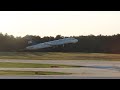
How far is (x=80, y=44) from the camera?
9.66 metres

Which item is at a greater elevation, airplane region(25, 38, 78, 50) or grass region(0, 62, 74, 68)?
airplane region(25, 38, 78, 50)

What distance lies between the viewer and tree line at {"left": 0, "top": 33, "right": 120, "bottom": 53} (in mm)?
9578

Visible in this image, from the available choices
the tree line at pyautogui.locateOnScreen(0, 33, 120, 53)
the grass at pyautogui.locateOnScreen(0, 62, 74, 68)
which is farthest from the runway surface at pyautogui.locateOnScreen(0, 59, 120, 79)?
the tree line at pyautogui.locateOnScreen(0, 33, 120, 53)

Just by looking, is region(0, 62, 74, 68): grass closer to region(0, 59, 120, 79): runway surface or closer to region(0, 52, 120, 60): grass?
region(0, 59, 120, 79): runway surface

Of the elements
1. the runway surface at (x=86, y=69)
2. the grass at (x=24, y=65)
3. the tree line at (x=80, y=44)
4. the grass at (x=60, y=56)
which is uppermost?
the tree line at (x=80, y=44)

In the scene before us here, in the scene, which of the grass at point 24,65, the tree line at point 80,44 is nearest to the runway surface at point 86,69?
the grass at point 24,65

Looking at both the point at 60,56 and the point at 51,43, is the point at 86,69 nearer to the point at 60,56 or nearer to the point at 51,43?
the point at 60,56

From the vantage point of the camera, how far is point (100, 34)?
376 inches

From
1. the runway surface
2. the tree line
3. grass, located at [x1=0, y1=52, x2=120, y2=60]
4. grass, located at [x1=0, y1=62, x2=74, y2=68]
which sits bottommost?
the runway surface

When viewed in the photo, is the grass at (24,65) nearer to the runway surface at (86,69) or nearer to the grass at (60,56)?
the runway surface at (86,69)

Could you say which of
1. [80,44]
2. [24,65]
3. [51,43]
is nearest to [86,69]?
[80,44]

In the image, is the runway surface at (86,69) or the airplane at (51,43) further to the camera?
the airplane at (51,43)

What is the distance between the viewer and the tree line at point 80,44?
9578mm
